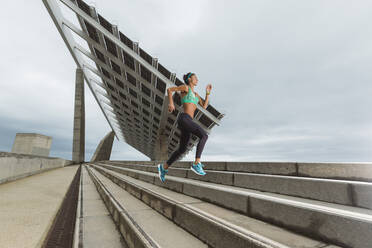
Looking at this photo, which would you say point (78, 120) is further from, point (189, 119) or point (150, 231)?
point (150, 231)

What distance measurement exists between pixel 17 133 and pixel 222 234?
40.8 m

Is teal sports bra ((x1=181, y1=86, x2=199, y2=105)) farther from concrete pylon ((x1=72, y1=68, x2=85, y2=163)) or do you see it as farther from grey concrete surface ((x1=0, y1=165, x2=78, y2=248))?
concrete pylon ((x1=72, y1=68, x2=85, y2=163))

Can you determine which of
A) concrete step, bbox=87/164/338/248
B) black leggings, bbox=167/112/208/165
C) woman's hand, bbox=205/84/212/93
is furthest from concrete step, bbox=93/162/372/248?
woman's hand, bbox=205/84/212/93

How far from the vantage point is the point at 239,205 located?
175cm

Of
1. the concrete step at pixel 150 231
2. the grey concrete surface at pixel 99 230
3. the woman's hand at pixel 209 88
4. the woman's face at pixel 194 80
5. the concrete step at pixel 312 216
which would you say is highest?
the woman's face at pixel 194 80

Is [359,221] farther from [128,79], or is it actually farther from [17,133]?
[17,133]

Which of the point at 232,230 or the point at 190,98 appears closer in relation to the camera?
the point at 232,230

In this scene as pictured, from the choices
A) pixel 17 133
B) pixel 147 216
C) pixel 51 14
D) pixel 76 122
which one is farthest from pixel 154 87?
pixel 17 133

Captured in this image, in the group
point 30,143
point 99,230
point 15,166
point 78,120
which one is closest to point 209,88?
point 99,230

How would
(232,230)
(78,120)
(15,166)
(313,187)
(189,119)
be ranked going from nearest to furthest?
1. (232,230)
2. (313,187)
3. (189,119)
4. (15,166)
5. (78,120)

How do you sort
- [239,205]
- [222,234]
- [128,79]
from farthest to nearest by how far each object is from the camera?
[128,79] → [239,205] → [222,234]

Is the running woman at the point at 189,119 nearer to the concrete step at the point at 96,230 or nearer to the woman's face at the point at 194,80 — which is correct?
the woman's face at the point at 194,80

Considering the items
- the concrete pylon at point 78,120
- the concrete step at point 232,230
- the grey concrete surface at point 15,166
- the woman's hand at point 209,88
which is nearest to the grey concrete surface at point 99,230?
the concrete step at point 232,230

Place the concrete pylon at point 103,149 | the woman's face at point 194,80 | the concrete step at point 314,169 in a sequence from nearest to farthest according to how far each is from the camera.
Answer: the concrete step at point 314,169
the woman's face at point 194,80
the concrete pylon at point 103,149
